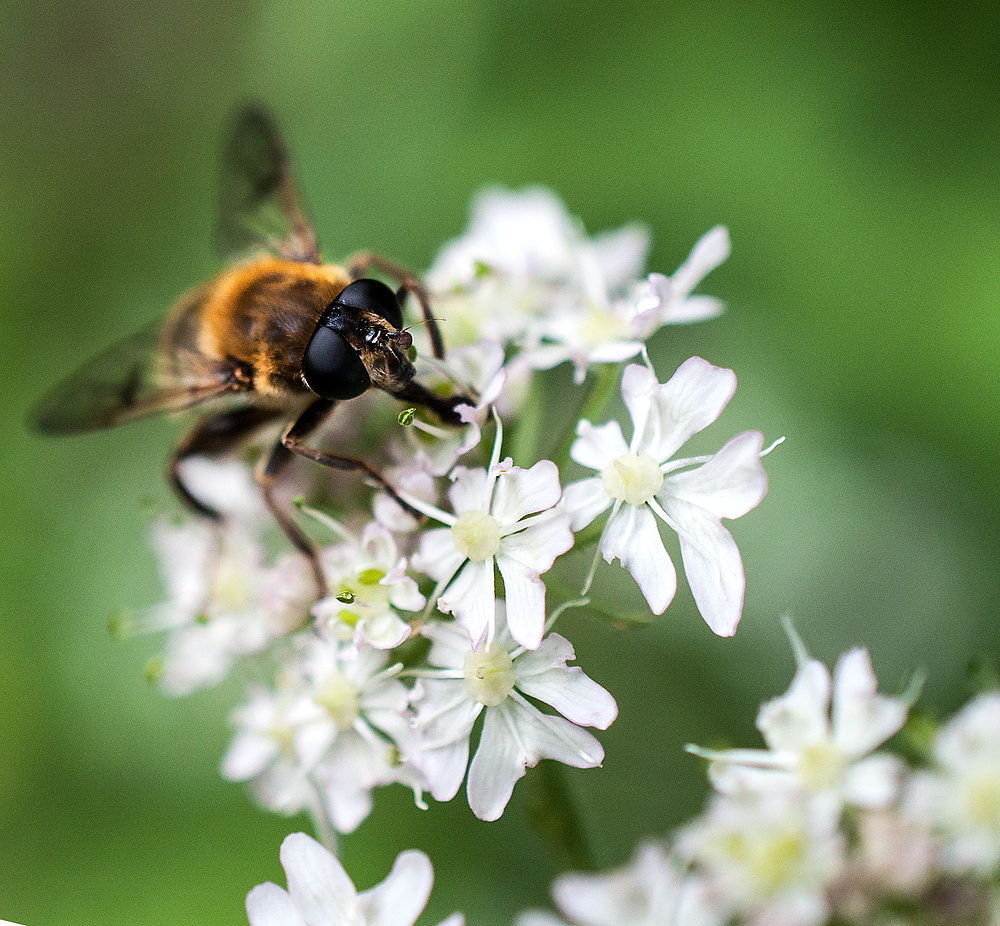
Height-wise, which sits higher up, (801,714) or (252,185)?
(252,185)

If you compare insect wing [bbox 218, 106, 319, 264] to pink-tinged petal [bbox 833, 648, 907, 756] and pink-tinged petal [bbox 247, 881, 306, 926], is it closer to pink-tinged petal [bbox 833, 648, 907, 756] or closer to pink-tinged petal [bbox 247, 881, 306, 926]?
pink-tinged petal [bbox 247, 881, 306, 926]

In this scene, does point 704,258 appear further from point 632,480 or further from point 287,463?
point 287,463

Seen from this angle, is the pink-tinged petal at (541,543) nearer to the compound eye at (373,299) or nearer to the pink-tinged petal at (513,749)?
the pink-tinged petal at (513,749)

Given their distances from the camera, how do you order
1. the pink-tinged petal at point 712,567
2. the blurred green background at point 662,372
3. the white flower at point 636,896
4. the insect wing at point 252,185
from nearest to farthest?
1. the pink-tinged petal at point 712,567
2. the white flower at point 636,896
3. the insect wing at point 252,185
4. the blurred green background at point 662,372

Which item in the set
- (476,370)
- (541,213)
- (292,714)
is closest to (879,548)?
(541,213)

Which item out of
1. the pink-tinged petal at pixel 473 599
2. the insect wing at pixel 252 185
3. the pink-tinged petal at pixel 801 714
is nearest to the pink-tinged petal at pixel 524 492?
the pink-tinged petal at pixel 473 599

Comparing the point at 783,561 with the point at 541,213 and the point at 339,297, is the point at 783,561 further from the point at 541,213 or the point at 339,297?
the point at 339,297

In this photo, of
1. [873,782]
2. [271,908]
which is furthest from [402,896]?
[873,782]
